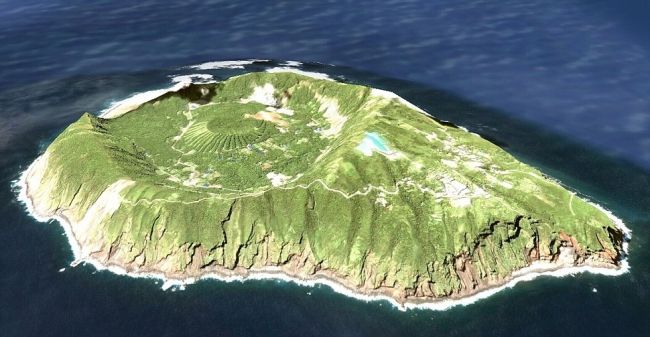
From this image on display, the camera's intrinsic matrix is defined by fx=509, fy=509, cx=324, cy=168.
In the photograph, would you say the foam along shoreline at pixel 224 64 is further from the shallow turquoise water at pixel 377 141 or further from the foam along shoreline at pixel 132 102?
the shallow turquoise water at pixel 377 141

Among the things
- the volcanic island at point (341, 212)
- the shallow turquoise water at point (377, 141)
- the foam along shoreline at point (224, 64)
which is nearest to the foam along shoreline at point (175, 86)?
the foam along shoreline at point (224, 64)

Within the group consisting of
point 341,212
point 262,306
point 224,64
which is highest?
point 341,212

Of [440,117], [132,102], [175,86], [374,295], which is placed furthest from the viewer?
[175,86]

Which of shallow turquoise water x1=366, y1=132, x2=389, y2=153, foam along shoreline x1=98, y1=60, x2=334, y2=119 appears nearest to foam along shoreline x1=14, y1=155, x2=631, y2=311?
shallow turquoise water x1=366, y1=132, x2=389, y2=153

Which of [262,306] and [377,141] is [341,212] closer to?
[377,141]

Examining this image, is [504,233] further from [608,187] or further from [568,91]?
[568,91]

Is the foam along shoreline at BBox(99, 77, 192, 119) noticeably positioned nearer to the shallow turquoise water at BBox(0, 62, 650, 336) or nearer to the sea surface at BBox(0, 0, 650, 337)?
the sea surface at BBox(0, 0, 650, 337)

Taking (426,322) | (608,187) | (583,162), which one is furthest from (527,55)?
(426,322)

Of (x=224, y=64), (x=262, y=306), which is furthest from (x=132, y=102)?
(x=262, y=306)
